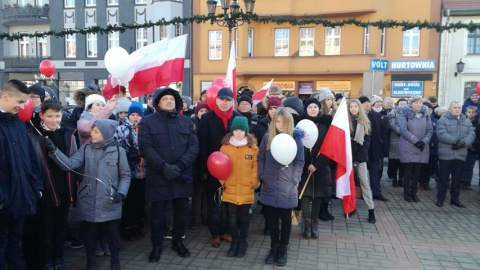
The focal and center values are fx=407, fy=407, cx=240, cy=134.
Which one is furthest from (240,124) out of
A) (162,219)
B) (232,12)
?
(232,12)

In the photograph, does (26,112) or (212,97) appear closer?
(26,112)

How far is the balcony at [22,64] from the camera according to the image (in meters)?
30.3

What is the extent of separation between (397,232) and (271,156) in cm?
263

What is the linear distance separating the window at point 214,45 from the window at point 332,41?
6954 mm

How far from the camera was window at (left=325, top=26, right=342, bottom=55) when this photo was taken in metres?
26.0

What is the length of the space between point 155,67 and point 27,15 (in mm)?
29146

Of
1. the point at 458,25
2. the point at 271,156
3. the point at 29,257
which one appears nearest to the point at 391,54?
the point at 458,25

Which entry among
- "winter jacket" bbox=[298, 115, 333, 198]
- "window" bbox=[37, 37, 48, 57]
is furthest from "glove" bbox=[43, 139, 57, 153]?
"window" bbox=[37, 37, 48, 57]

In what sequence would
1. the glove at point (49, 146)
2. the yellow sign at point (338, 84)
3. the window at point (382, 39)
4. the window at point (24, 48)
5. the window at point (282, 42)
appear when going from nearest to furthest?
the glove at point (49, 146), the window at point (382, 39), the yellow sign at point (338, 84), the window at point (282, 42), the window at point (24, 48)

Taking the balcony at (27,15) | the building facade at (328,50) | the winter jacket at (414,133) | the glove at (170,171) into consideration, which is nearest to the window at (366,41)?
the building facade at (328,50)

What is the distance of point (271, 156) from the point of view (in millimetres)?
4836

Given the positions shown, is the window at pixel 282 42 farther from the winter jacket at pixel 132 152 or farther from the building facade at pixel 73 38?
the winter jacket at pixel 132 152

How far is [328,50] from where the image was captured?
2636 cm

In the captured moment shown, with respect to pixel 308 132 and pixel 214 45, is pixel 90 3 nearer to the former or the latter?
pixel 214 45
